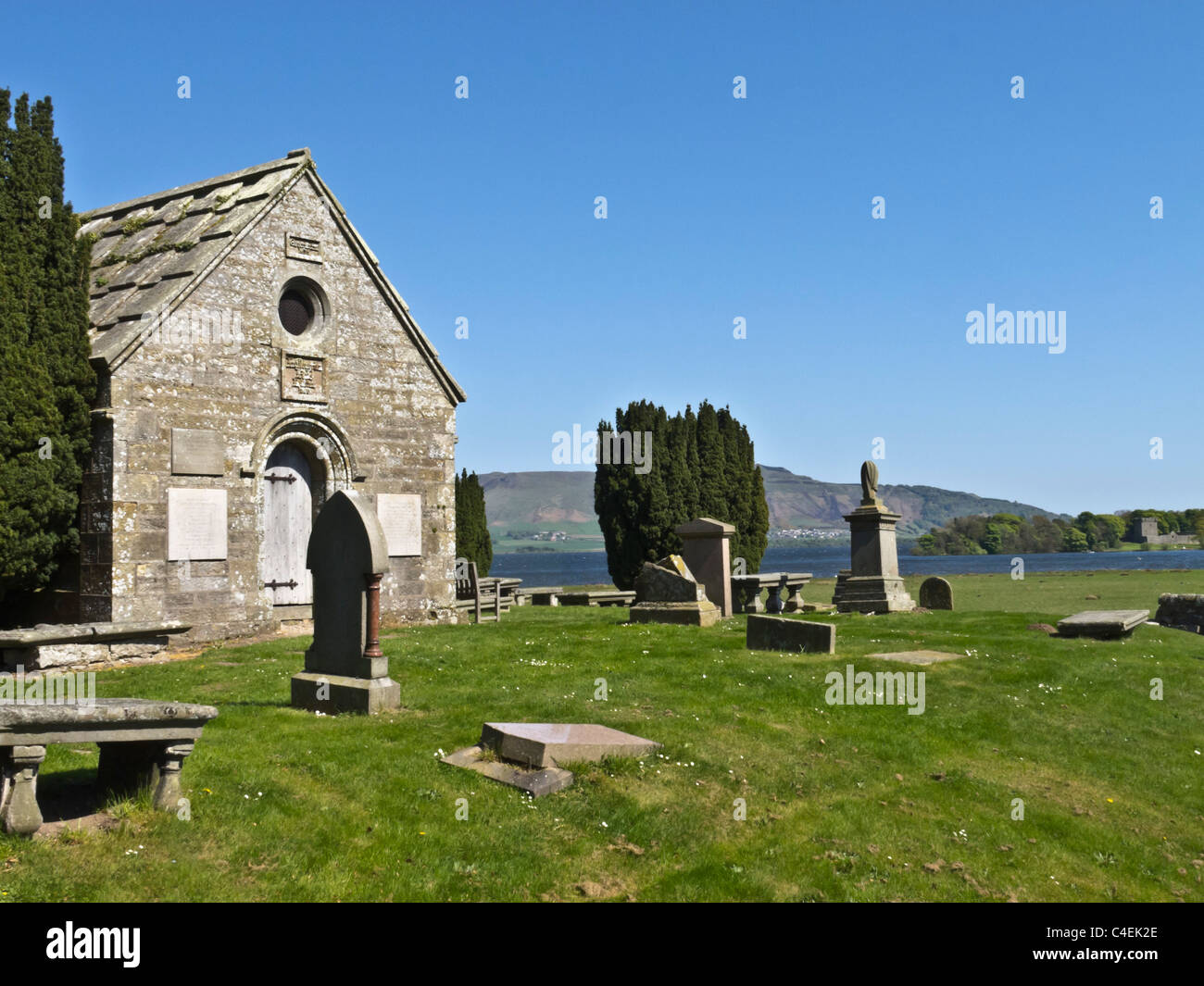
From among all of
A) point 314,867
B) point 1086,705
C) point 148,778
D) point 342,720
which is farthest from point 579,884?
point 1086,705

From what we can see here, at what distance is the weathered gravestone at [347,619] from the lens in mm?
10969

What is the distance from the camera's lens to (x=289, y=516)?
1888 cm

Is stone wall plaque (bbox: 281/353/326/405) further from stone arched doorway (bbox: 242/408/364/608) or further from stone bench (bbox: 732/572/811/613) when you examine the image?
stone bench (bbox: 732/572/811/613)

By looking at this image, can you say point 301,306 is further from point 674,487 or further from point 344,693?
point 674,487

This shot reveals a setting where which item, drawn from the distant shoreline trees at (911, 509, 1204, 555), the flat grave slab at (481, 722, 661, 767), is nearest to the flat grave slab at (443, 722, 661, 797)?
the flat grave slab at (481, 722, 661, 767)

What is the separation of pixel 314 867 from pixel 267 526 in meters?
12.7

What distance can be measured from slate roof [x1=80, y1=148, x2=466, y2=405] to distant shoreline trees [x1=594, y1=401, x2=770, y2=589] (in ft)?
51.3

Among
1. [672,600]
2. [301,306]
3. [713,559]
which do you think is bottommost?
[672,600]

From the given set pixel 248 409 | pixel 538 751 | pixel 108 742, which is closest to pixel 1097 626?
pixel 538 751

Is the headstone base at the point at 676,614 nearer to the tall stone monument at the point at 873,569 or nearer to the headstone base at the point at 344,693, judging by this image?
the tall stone monument at the point at 873,569

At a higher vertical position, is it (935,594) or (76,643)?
(76,643)

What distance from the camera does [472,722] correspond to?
10531 mm

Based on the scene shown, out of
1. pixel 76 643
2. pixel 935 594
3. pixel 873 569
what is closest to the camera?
pixel 76 643

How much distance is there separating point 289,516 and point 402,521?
2.38m
